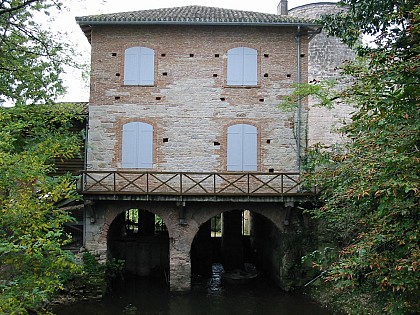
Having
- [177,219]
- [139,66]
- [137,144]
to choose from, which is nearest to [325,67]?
[139,66]

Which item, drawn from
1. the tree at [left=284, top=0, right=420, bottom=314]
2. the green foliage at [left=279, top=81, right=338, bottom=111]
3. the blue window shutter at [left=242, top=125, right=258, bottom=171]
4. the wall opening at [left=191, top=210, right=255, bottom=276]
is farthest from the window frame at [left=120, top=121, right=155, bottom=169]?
the tree at [left=284, top=0, right=420, bottom=314]

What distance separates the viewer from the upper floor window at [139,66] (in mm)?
16125

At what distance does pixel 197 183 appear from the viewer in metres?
14.5

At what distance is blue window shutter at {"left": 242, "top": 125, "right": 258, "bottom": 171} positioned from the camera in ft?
52.0

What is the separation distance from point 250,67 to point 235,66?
54 centimetres

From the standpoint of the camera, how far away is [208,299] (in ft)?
47.5

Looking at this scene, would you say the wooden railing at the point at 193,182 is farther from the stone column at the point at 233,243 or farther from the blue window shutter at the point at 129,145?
the stone column at the point at 233,243

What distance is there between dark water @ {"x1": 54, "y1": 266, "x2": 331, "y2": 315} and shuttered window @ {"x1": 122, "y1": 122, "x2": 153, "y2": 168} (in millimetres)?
4346

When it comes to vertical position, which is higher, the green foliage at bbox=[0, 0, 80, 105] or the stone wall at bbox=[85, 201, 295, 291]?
the green foliage at bbox=[0, 0, 80, 105]

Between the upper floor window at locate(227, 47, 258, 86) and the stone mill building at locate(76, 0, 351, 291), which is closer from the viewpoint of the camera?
the stone mill building at locate(76, 0, 351, 291)

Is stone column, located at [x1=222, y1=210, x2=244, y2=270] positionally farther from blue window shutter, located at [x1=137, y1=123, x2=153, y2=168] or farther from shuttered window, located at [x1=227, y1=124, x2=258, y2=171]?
blue window shutter, located at [x1=137, y1=123, x2=153, y2=168]

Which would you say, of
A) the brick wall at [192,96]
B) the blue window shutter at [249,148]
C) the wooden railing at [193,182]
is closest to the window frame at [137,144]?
the brick wall at [192,96]

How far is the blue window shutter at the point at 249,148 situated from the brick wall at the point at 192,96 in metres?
0.18

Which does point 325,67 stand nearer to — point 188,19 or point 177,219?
point 188,19
